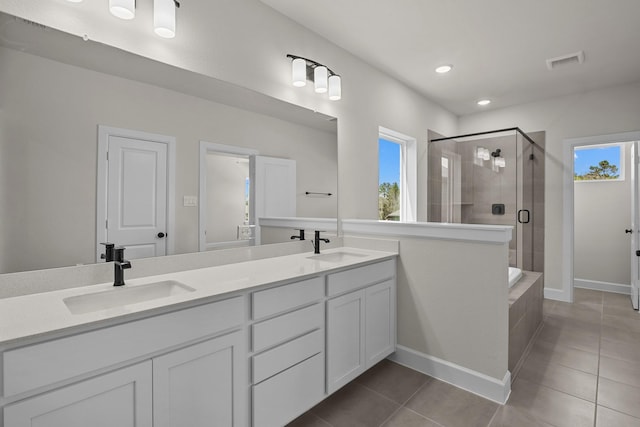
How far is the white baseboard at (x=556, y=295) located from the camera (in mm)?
3950

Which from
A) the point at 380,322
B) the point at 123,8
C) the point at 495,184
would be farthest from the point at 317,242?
the point at 495,184

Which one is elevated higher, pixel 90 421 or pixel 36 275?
pixel 36 275

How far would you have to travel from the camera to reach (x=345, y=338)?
1.94 m

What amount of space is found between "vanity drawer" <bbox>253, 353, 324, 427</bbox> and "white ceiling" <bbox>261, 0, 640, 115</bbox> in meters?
2.22

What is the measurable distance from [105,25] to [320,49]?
1557 millimetres

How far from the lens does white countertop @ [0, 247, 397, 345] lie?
0.97 m

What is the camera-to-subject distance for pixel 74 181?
1.38 metres

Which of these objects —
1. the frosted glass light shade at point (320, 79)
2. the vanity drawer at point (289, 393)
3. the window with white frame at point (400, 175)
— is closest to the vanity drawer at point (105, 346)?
the vanity drawer at point (289, 393)

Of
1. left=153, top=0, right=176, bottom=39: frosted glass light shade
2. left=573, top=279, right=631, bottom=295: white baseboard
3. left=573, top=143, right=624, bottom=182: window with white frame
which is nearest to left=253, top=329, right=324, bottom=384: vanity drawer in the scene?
left=153, top=0, right=176, bottom=39: frosted glass light shade

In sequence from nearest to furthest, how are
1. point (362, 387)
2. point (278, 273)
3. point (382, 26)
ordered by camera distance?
point (278, 273), point (362, 387), point (382, 26)

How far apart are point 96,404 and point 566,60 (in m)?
4.19

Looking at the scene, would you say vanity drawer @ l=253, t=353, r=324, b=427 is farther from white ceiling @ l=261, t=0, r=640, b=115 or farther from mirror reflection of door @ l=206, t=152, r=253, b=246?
white ceiling @ l=261, t=0, r=640, b=115

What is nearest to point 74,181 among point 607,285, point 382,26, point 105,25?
point 105,25

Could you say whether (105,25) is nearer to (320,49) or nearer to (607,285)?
(320,49)
